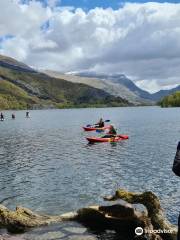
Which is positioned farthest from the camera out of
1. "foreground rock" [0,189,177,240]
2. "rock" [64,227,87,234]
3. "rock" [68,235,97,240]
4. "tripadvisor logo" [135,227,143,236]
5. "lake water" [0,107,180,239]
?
"lake water" [0,107,180,239]

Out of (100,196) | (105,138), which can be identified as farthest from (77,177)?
(105,138)

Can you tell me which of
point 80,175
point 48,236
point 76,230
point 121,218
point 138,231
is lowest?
point 80,175

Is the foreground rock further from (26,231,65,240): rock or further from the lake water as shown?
the lake water

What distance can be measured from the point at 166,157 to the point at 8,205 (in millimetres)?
28982

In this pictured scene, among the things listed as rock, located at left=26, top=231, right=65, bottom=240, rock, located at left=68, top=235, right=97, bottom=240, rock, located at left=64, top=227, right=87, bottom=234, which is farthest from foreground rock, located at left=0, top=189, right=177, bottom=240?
rock, located at left=68, top=235, right=97, bottom=240

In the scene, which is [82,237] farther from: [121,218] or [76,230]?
[121,218]

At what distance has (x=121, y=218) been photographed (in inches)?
805

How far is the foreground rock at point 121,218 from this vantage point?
19456mm

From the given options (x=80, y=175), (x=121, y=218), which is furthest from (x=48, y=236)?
(x=80, y=175)

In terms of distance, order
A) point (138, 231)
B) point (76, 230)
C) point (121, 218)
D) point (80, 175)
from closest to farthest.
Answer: point (138, 231) → point (121, 218) → point (76, 230) → point (80, 175)

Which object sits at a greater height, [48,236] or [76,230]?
[76,230]

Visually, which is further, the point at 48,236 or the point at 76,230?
the point at 76,230

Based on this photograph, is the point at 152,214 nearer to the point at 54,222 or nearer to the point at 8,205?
the point at 54,222

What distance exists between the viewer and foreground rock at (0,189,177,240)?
1946 cm
